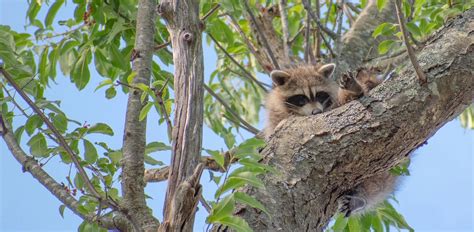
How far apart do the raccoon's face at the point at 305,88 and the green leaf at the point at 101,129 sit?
1927 mm

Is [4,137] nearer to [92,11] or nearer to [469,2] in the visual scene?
[92,11]

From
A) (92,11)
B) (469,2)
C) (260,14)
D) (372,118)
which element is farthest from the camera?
(260,14)

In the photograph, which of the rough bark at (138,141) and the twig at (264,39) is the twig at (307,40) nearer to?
the twig at (264,39)

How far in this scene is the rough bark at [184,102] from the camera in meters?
2.08

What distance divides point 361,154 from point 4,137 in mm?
1577

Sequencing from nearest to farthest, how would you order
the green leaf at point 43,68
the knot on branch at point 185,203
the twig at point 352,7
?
the knot on branch at point 185,203 → the green leaf at point 43,68 → the twig at point 352,7

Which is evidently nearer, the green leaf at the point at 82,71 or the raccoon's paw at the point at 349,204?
the raccoon's paw at the point at 349,204

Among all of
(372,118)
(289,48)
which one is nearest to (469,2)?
(372,118)

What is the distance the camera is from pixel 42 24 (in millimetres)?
4074

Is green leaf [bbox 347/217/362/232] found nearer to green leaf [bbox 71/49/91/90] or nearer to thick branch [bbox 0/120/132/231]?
thick branch [bbox 0/120/132/231]

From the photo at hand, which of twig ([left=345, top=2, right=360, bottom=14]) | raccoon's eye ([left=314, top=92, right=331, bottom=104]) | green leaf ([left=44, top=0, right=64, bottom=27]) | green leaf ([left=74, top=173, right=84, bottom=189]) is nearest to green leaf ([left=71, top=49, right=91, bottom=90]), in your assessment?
green leaf ([left=44, top=0, right=64, bottom=27])

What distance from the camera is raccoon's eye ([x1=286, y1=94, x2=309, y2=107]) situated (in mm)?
4816

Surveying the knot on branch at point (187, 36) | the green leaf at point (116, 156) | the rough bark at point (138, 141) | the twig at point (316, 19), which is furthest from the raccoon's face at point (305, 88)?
the knot on branch at point (187, 36)

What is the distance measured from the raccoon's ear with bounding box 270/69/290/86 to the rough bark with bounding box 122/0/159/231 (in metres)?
1.71
